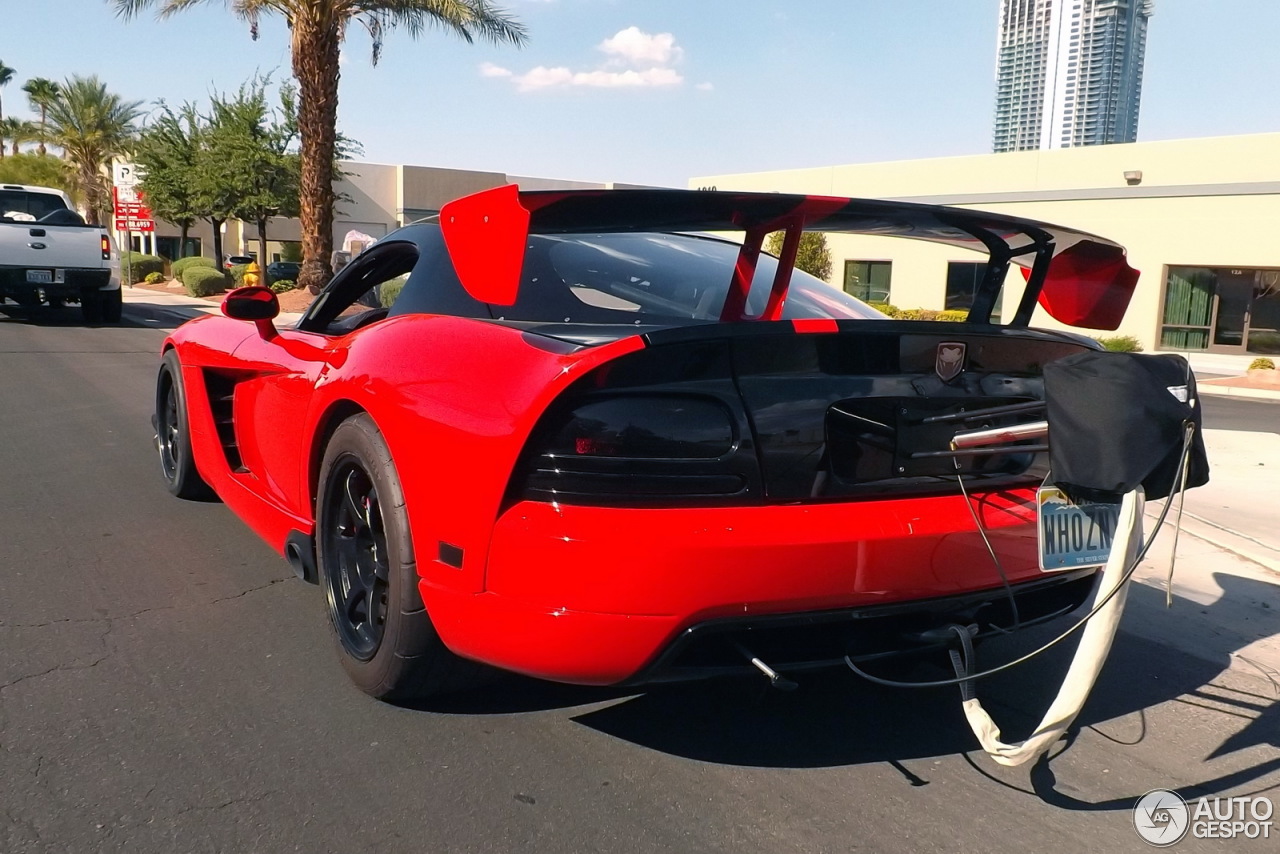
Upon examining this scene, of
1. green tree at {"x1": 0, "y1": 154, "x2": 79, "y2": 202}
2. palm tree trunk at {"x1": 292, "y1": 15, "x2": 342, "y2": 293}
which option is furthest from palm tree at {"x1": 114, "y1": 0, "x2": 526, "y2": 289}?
green tree at {"x1": 0, "y1": 154, "x2": 79, "y2": 202}

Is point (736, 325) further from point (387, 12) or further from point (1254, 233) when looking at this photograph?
point (1254, 233)

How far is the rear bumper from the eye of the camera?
2381 mm

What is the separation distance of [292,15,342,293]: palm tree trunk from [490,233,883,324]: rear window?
58.4 feet

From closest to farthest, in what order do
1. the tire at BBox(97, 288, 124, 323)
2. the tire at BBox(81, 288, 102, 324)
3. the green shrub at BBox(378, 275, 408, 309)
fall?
1. the green shrub at BBox(378, 275, 408, 309)
2. the tire at BBox(81, 288, 102, 324)
3. the tire at BBox(97, 288, 124, 323)

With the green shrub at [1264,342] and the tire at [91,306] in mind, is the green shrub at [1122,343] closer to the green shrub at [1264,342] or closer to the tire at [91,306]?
the green shrub at [1264,342]

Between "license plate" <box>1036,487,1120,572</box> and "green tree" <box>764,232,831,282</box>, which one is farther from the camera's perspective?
"green tree" <box>764,232,831,282</box>

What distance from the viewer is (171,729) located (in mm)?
2887

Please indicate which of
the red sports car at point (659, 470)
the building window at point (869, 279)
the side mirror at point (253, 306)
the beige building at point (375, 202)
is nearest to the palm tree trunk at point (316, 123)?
the building window at point (869, 279)

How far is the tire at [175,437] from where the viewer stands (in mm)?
5016

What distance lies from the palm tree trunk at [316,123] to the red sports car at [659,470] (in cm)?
1821

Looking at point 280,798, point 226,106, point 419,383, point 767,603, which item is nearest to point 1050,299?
point 767,603

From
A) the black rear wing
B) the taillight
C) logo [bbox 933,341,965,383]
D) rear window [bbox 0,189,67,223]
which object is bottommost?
the taillight

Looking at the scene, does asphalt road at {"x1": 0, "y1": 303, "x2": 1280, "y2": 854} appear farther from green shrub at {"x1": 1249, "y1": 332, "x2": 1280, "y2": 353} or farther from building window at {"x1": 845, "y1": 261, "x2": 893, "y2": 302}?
building window at {"x1": 845, "y1": 261, "x2": 893, "y2": 302}

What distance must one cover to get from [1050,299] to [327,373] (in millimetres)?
2411
